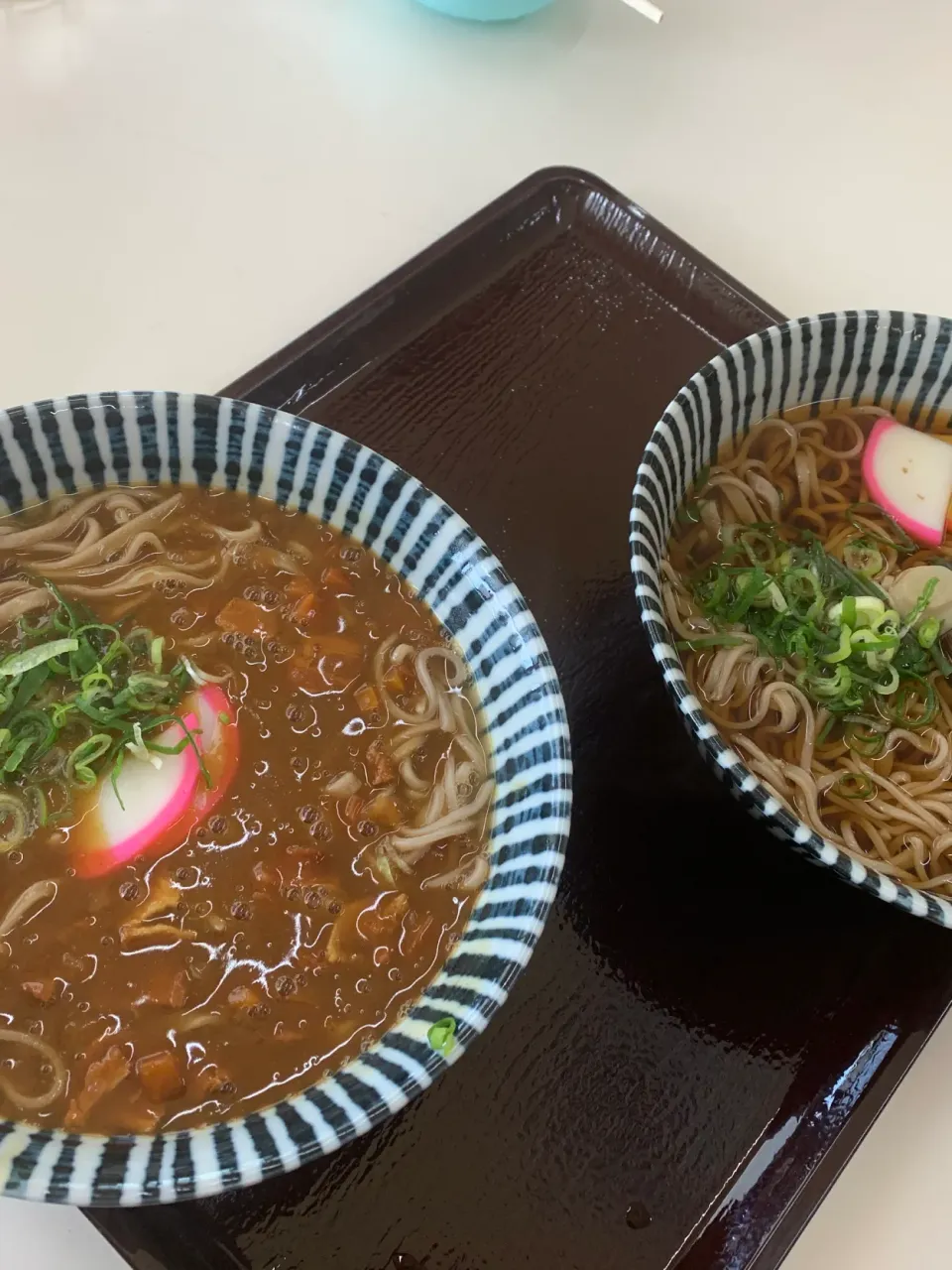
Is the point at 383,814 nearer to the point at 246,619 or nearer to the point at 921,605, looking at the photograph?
the point at 246,619

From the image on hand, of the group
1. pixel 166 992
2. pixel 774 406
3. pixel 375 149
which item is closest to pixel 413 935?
pixel 166 992

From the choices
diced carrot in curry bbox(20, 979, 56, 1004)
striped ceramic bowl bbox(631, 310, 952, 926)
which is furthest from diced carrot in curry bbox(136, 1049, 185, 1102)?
striped ceramic bowl bbox(631, 310, 952, 926)

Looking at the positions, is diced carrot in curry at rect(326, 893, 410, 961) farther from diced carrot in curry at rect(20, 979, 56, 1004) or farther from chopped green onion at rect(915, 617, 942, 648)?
chopped green onion at rect(915, 617, 942, 648)

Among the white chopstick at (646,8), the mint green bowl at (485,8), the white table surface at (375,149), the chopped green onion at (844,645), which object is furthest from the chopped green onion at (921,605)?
the mint green bowl at (485,8)

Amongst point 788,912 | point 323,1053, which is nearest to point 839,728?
point 788,912

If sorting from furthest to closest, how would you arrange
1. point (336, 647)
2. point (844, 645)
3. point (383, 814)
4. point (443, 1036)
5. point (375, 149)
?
point (375, 149), point (844, 645), point (336, 647), point (383, 814), point (443, 1036)
